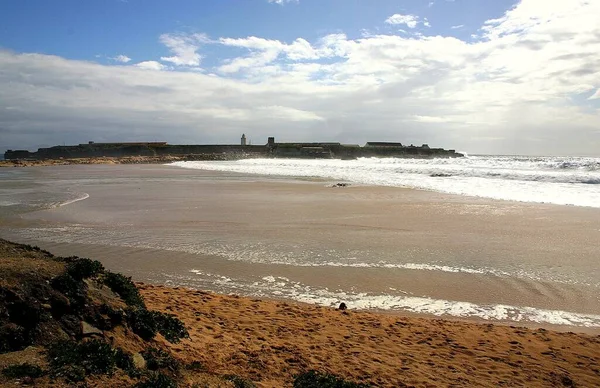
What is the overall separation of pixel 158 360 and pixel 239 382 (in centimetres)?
84

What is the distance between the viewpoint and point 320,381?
4422 millimetres

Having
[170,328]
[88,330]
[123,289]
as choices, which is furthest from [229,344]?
[88,330]

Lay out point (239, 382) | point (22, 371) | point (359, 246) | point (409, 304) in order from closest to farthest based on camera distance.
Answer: point (22, 371) < point (239, 382) < point (409, 304) < point (359, 246)

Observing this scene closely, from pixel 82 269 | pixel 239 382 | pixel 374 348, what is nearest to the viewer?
pixel 239 382

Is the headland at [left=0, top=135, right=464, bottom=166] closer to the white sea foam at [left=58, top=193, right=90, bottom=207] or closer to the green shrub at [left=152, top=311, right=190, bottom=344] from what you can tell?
the white sea foam at [left=58, top=193, right=90, bottom=207]

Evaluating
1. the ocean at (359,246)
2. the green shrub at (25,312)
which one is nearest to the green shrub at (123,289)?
the green shrub at (25,312)

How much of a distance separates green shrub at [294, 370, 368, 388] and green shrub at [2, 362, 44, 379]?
233cm

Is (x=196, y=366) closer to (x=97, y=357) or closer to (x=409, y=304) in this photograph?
(x=97, y=357)

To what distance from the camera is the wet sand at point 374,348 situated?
187 inches

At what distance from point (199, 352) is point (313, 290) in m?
3.00

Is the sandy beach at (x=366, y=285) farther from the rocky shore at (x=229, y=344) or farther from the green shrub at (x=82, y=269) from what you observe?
the green shrub at (x=82, y=269)

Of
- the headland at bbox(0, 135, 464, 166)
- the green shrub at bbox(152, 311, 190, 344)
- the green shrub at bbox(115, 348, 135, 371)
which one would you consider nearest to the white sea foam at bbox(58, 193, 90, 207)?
the green shrub at bbox(152, 311, 190, 344)

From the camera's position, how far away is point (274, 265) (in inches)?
351

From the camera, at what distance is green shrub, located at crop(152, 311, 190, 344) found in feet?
16.7
